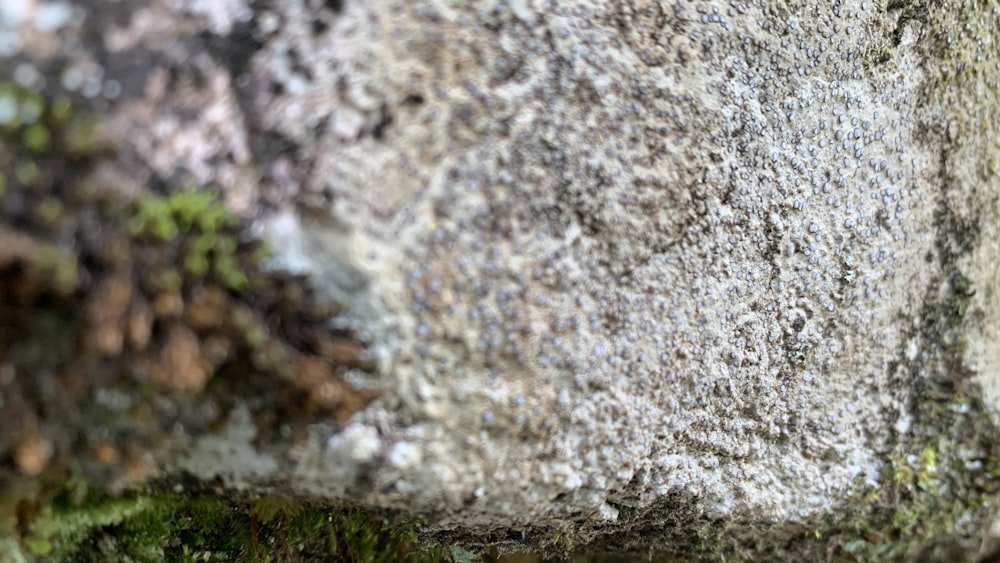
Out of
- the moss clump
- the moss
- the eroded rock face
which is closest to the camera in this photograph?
the moss clump

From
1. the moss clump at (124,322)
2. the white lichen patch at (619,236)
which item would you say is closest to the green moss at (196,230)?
the moss clump at (124,322)

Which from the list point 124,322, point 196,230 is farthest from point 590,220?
point 124,322

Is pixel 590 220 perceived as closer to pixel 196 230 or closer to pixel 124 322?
pixel 196 230

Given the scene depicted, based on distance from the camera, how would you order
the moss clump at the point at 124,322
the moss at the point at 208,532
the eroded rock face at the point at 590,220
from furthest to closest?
the moss at the point at 208,532, the eroded rock face at the point at 590,220, the moss clump at the point at 124,322

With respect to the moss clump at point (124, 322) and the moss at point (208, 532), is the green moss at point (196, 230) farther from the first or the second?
the moss at point (208, 532)

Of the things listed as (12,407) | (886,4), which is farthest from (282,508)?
(886,4)

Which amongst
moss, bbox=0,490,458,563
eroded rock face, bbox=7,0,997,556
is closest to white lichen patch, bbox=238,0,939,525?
eroded rock face, bbox=7,0,997,556

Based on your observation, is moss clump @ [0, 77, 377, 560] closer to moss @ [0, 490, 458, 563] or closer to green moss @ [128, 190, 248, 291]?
green moss @ [128, 190, 248, 291]

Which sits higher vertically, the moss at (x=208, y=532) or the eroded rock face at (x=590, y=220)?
the eroded rock face at (x=590, y=220)
